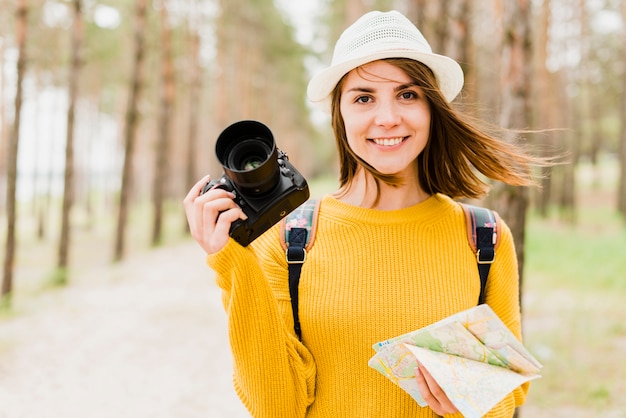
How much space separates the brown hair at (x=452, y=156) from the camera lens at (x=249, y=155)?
0.39m

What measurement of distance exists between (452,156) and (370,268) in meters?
0.50

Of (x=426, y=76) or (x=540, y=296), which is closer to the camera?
(x=426, y=76)

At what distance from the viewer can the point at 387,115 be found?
168cm

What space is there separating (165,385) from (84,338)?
2.00 meters

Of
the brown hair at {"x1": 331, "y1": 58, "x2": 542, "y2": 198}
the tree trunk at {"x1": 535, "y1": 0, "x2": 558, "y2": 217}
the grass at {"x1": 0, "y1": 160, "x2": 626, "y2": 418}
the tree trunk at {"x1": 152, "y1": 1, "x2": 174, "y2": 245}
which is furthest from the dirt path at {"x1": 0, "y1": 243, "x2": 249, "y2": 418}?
the tree trunk at {"x1": 535, "y1": 0, "x2": 558, "y2": 217}

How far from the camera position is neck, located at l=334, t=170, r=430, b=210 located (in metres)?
1.89

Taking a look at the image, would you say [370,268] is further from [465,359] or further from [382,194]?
[465,359]

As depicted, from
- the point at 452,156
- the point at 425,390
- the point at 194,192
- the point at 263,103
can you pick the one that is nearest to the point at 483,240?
the point at 452,156

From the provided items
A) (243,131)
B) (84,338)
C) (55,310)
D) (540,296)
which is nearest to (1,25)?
(55,310)

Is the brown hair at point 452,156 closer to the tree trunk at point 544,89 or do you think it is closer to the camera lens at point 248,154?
the camera lens at point 248,154

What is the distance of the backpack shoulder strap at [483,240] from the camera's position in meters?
1.81

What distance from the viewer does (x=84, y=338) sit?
6.70m

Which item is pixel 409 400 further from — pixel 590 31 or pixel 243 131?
pixel 590 31

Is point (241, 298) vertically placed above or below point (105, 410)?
above
